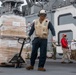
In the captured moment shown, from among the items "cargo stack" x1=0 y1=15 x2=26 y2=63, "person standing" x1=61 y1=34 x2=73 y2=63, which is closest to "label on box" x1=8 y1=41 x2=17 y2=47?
"cargo stack" x1=0 y1=15 x2=26 y2=63

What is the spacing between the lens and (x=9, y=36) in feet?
33.5

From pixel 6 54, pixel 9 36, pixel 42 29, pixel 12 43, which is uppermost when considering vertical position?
pixel 42 29

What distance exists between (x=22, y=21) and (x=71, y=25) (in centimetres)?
1650

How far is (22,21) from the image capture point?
34.8 ft

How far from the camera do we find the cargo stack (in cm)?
1012

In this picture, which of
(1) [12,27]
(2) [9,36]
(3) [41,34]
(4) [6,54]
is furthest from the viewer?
(1) [12,27]

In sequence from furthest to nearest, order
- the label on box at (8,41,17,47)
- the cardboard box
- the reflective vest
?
the label on box at (8,41,17,47)
the cardboard box
the reflective vest

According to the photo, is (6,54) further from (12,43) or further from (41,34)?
(41,34)

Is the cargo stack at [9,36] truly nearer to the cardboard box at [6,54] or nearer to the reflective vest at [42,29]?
the cardboard box at [6,54]

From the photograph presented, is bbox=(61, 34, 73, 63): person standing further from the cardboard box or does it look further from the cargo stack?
the cardboard box

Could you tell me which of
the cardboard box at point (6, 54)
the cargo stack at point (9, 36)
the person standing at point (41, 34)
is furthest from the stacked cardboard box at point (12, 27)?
the person standing at point (41, 34)

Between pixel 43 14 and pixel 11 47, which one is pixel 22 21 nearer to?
pixel 11 47

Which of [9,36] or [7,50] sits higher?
[9,36]

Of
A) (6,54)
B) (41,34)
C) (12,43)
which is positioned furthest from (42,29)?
(6,54)
